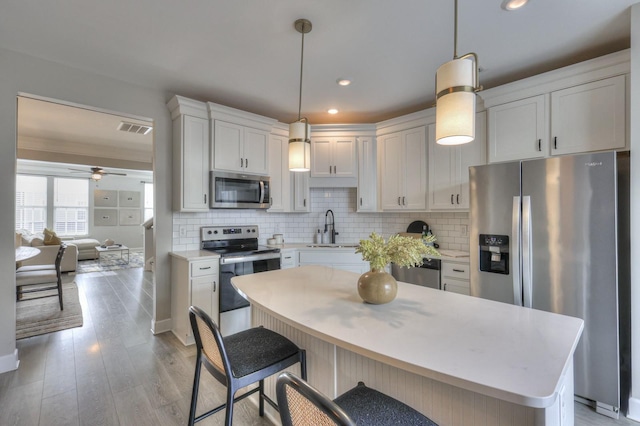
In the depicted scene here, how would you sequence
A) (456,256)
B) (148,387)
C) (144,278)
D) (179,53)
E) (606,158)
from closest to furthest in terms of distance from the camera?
(606,158) → (148,387) → (179,53) → (456,256) → (144,278)

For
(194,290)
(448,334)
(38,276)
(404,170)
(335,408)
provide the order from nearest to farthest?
(335,408)
(448,334)
(194,290)
(404,170)
(38,276)

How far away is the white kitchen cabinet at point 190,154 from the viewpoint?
3078 millimetres

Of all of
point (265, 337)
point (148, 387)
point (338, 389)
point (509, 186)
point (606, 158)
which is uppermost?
point (606, 158)

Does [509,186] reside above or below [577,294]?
above

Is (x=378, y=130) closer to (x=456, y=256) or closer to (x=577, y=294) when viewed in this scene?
(x=456, y=256)

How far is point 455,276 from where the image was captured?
9.50 feet

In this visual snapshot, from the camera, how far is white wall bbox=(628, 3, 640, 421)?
1.88m

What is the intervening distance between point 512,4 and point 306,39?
1.36m

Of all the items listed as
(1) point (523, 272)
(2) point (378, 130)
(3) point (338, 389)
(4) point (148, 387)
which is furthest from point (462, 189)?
(4) point (148, 387)

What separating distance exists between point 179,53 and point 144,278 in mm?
4829

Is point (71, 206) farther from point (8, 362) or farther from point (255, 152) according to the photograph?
point (255, 152)

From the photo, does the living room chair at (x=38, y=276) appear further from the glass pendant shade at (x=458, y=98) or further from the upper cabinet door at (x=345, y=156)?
the glass pendant shade at (x=458, y=98)

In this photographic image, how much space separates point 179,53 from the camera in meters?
2.42

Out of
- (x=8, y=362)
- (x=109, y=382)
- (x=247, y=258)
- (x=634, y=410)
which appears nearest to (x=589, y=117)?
(x=634, y=410)
